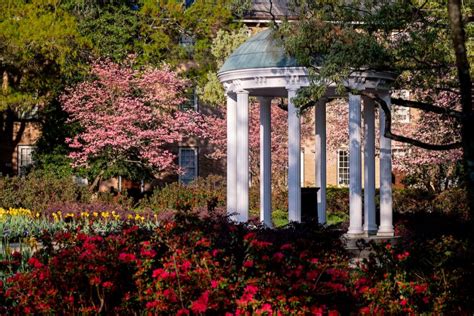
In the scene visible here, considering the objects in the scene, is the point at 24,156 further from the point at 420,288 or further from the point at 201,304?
the point at 201,304

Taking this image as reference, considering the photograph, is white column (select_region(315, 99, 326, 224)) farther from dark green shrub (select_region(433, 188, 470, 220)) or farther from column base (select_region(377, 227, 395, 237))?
dark green shrub (select_region(433, 188, 470, 220))

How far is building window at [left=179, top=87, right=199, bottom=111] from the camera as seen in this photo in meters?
40.7

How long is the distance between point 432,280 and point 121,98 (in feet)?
86.1

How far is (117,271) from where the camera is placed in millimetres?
10867

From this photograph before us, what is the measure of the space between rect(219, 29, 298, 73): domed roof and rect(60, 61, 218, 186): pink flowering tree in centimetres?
1434

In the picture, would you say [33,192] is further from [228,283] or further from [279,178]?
[228,283]

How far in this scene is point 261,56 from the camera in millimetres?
20812

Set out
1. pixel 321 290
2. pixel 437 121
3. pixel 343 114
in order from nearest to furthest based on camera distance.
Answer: pixel 321 290
pixel 437 121
pixel 343 114

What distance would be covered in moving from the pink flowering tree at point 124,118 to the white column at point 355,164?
15739 mm

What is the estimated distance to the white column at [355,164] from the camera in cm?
2077

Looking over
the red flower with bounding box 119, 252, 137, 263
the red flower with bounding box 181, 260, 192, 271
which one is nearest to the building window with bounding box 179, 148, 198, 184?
the red flower with bounding box 119, 252, 137, 263

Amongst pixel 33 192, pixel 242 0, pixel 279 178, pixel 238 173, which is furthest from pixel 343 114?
pixel 242 0

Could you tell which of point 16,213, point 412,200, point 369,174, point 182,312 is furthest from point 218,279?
point 412,200

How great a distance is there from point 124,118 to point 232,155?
1395 centimetres
